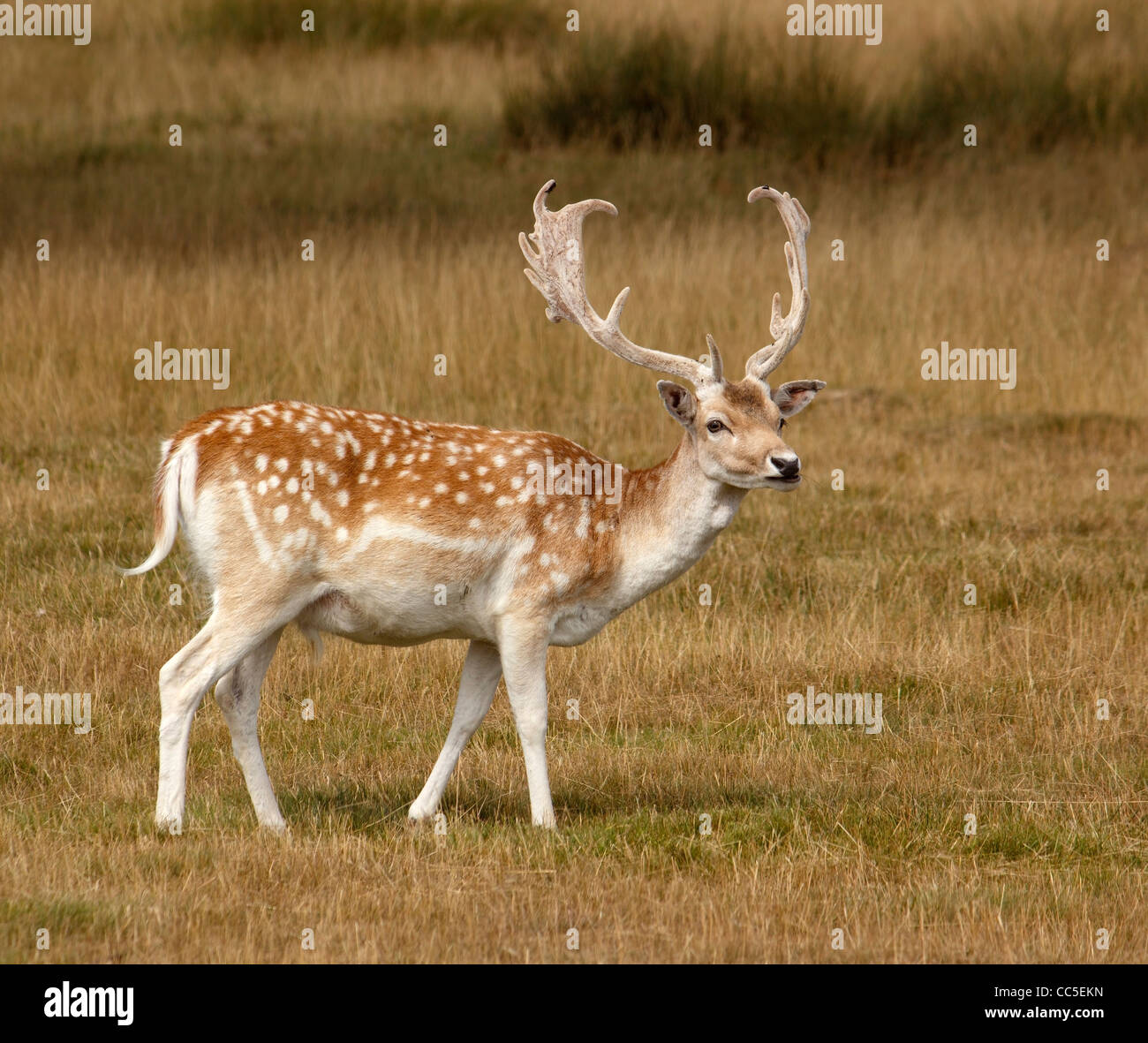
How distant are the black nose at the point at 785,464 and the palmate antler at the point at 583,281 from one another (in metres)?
0.49

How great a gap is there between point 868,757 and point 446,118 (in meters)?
18.9

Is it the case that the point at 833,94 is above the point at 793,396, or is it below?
above

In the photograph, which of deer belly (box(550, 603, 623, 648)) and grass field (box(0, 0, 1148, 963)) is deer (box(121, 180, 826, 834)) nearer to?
deer belly (box(550, 603, 623, 648))

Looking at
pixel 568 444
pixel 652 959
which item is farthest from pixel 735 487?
pixel 652 959

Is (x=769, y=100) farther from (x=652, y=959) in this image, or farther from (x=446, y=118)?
(x=652, y=959)

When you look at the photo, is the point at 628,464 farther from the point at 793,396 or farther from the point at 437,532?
the point at 437,532

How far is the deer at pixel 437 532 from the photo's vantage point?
244 inches

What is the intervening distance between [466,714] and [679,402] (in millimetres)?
1391

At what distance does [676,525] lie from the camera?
651 cm

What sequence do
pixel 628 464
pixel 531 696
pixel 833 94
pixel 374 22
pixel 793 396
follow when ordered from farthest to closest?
1. pixel 374 22
2. pixel 833 94
3. pixel 628 464
4. pixel 793 396
5. pixel 531 696

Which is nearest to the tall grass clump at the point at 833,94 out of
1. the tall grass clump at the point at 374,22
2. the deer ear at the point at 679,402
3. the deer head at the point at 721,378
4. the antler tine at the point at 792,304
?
the tall grass clump at the point at 374,22

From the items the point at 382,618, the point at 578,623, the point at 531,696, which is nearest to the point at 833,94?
the point at 578,623

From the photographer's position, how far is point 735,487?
652 cm

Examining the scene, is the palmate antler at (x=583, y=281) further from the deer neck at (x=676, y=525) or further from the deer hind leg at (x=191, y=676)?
the deer hind leg at (x=191, y=676)
